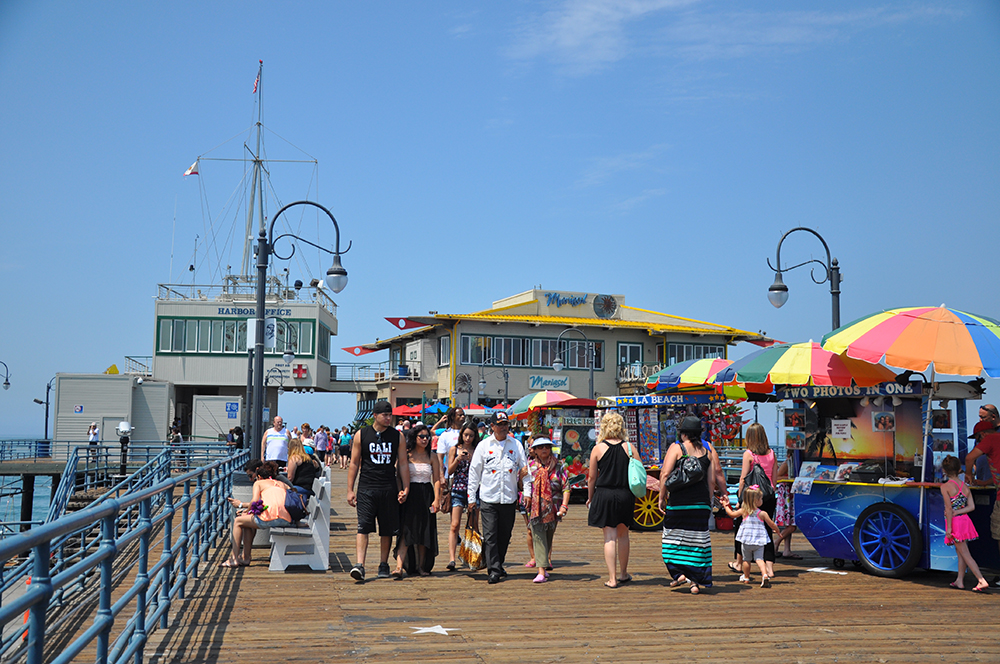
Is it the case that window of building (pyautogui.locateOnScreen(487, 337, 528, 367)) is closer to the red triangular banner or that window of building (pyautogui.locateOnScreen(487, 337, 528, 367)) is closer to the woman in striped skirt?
the red triangular banner

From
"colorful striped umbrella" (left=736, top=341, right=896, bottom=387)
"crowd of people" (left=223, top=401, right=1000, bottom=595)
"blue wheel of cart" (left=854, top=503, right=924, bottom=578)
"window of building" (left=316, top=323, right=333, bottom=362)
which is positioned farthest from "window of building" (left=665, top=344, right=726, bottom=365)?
"blue wheel of cart" (left=854, top=503, right=924, bottom=578)

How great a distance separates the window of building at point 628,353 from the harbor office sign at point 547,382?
3.84 metres

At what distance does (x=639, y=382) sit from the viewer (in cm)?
5253

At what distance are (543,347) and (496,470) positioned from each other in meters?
44.4

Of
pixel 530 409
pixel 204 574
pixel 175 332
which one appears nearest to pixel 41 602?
pixel 204 574

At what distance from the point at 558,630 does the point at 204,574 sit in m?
4.30

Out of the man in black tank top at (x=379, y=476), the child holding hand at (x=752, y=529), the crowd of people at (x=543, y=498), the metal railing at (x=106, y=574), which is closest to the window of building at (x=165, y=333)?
the crowd of people at (x=543, y=498)

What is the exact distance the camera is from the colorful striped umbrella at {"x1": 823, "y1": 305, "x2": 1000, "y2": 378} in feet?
31.4

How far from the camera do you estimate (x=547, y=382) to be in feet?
176

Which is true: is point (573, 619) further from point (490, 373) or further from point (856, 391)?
point (490, 373)

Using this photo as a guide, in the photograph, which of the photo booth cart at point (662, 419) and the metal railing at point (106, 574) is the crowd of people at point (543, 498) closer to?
the metal railing at point (106, 574)

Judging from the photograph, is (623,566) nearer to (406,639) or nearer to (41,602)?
(406,639)

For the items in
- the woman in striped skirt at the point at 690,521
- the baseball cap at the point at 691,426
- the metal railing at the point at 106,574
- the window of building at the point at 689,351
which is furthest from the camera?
the window of building at the point at 689,351

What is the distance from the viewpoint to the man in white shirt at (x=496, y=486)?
9.61 metres
